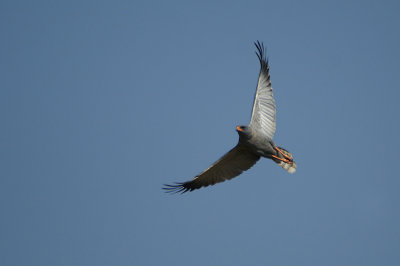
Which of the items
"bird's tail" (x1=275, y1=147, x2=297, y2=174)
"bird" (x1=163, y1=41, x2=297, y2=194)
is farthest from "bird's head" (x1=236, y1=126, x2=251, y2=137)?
"bird's tail" (x1=275, y1=147, x2=297, y2=174)

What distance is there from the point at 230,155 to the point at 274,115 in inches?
53.4

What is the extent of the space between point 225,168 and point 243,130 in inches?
56.5

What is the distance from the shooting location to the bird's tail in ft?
32.8

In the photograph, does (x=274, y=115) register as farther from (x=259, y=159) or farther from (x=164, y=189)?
(x=164, y=189)

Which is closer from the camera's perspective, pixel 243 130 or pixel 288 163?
pixel 243 130

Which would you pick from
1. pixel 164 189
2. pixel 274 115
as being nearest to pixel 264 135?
pixel 274 115

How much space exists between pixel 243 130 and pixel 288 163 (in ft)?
4.97

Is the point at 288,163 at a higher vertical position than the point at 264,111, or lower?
lower

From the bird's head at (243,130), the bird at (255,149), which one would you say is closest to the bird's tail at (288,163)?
the bird at (255,149)

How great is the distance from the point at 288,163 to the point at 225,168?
1465 mm

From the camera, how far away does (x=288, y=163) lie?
10.0 metres

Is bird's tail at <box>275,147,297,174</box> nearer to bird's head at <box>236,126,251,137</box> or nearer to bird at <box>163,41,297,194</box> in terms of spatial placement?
bird at <box>163,41,297,194</box>

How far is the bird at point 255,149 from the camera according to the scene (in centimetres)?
960

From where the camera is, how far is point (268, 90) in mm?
10273
